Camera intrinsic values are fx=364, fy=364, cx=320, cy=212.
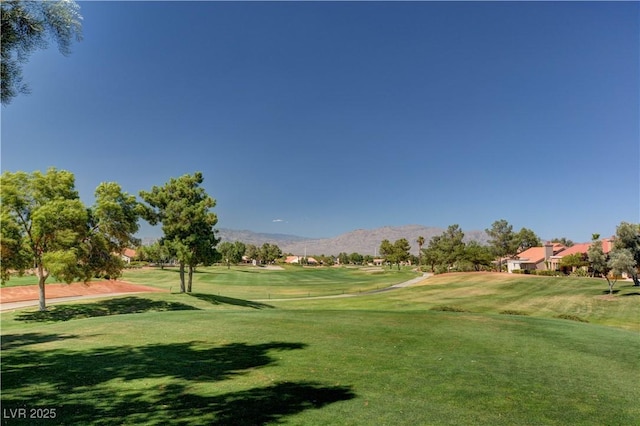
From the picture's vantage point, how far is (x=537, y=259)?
9675 centimetres

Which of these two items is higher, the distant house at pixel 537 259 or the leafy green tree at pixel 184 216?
the leafy green tree at pixel 184 216

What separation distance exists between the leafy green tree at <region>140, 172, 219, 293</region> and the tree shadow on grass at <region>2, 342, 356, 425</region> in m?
25.0

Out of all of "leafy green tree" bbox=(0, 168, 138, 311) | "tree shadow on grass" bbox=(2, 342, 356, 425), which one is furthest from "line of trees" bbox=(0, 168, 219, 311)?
"tree shadow on grass" bbox=(2, 342, 356, 425)

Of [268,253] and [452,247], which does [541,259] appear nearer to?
[452,247]

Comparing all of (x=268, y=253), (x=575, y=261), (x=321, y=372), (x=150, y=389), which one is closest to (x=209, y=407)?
(x=150, y=389)

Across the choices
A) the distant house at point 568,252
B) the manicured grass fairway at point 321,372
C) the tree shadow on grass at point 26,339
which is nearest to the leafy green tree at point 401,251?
the distant house at point 568,252

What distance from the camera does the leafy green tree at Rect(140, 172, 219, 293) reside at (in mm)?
36625

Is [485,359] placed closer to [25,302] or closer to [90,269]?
[90,269]

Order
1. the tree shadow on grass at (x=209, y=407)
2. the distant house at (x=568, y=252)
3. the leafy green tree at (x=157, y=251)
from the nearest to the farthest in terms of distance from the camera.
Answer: the tree shadow on grass at (x=209, y=407) < the leafy green tree at (x=157, y=251) < the distant house at (x=568, y=252)

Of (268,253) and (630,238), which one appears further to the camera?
(268,253)

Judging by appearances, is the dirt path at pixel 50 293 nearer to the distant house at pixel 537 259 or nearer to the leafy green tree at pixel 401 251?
the leafy green tree at pixel 401 251

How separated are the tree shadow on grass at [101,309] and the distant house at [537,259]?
90076mm

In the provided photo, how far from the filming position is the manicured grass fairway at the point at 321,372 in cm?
725

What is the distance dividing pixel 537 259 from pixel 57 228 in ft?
344
